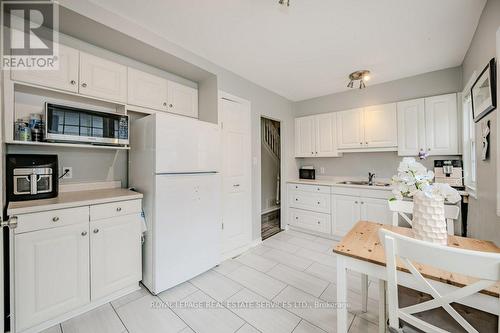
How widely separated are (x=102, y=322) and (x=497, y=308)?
2.38 m

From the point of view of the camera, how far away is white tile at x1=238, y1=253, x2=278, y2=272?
2.44 m

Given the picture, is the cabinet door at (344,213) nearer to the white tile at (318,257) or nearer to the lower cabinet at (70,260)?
the white tile at (318,257)

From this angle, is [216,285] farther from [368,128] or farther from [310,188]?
[368,128]

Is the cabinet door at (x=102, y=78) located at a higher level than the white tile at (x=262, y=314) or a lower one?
higher

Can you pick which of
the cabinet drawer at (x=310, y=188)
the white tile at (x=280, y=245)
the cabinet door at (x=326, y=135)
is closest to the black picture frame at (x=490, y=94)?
the cabinet door at (x=326, y=135)

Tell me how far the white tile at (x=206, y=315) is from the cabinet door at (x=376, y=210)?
2326 millimetres

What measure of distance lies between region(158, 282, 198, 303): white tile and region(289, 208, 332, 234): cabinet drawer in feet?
7.16

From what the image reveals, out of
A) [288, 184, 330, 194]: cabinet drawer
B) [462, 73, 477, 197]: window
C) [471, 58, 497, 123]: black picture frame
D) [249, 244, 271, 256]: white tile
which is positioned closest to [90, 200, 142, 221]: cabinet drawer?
[249, 244, 271, 256]: white tile

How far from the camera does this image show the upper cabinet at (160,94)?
218 centimetres

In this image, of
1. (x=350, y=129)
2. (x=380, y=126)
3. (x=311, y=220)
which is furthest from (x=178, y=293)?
(x=380, y=126)

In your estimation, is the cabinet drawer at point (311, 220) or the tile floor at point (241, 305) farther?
the cabinet drawer at point (311, 220)

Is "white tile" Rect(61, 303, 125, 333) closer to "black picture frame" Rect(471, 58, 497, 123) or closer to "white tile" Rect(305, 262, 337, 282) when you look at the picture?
"white tile" Rect(305, 262, 337, 282)

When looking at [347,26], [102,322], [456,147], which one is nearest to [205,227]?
[102,322]

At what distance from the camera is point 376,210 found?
114 inches
